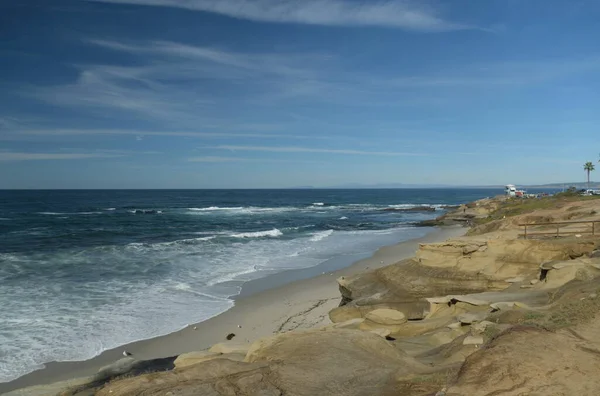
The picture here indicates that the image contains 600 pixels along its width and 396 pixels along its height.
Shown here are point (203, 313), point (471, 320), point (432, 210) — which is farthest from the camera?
point (432, 210)

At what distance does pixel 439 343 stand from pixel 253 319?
9.75m

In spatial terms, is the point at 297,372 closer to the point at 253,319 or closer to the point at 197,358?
the point at 197,358

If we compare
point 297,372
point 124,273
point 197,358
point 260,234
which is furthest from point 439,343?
point 260,234

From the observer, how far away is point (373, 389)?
749cm

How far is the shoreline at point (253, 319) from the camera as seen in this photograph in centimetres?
1363

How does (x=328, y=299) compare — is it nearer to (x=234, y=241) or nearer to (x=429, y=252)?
(x=429, y=252)

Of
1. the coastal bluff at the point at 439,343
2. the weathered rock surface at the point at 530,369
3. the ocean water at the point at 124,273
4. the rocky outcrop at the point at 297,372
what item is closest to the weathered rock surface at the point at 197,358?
the coastal bluff at the point at 439,343

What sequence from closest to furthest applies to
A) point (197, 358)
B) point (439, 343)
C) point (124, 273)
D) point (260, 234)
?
1. point (197, 358)
2. point (439, 343)
3. point (124, 273)
4. point (260, 234)

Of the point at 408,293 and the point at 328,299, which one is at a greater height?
the point at 408,293

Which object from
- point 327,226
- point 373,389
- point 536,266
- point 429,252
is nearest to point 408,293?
point 429,252

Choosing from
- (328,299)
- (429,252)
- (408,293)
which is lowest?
(328,299)

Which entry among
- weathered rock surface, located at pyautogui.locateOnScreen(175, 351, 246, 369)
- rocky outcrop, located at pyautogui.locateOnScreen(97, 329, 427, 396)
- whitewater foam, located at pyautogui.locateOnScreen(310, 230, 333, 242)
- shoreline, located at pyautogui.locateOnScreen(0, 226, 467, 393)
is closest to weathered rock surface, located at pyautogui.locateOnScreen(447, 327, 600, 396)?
rocky outcrop, located at pyautogui.locateOnScreen(97, 329, 427, 396)

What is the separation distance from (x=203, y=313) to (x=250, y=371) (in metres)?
12.1

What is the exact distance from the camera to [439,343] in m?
10.8
